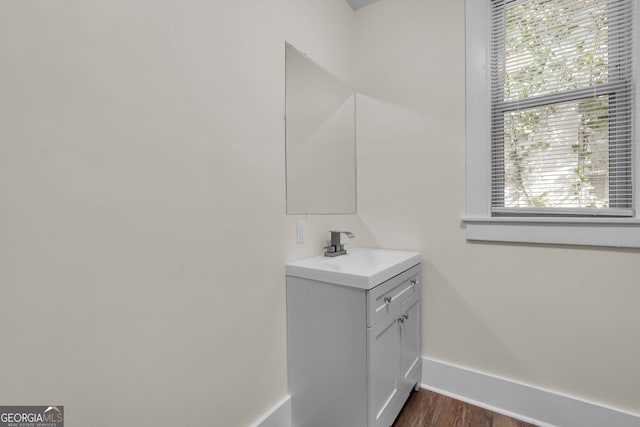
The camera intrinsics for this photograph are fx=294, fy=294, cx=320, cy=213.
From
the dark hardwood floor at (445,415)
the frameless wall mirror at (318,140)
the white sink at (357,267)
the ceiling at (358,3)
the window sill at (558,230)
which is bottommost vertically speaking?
the dark hardwood floor at (445,415)

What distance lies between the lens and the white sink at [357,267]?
1.23m

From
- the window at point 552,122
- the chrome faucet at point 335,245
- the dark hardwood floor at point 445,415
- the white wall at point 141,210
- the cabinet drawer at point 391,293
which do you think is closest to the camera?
the white wall at point 141,210

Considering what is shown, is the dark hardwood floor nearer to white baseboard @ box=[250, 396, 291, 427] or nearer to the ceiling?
white baseboard @ box=[250, 396, 291, 427]

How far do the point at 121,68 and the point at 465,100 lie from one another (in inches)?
63.2

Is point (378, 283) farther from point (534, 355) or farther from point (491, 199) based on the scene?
point (534, 355)

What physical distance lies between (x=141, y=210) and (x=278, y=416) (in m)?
1.13

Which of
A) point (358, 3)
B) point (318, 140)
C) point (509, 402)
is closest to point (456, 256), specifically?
point (509, 402)

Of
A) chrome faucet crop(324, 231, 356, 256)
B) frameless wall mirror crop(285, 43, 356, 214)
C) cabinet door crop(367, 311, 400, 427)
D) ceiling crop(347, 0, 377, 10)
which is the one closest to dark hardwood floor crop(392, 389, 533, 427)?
cabinet door crop(367, 311, 400, 427)

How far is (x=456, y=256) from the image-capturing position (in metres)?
1.69

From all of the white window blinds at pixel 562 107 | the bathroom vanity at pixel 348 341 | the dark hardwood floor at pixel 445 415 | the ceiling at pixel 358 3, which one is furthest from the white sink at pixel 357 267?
the ceiling at pixel 358 3

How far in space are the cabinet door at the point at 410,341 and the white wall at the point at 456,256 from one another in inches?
4.1

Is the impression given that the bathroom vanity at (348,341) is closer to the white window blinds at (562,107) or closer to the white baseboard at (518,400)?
the white baseboard at (518,400)

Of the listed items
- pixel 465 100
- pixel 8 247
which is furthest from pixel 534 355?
pixel 8 247

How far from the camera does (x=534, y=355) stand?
1497 millimetres
